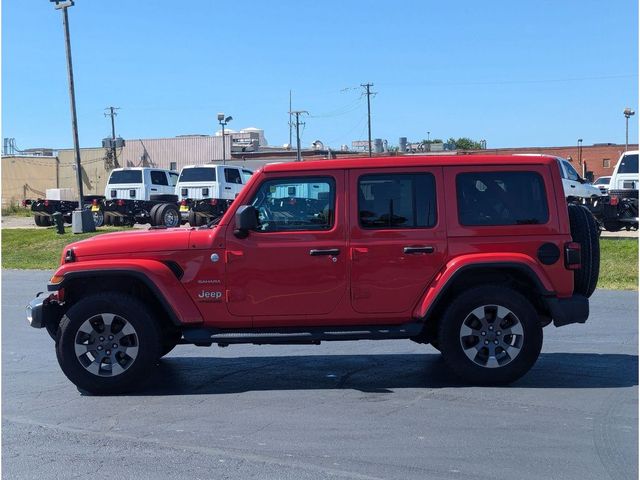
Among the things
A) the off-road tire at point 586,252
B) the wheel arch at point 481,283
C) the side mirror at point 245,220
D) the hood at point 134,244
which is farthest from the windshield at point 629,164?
the hood at point 134,244

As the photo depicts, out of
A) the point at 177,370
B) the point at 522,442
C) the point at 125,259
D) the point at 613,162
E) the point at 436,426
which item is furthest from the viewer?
the point at 613,162

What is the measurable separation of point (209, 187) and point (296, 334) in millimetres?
21428

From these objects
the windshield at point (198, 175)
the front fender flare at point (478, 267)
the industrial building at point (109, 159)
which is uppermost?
the industrial building at point (109, 159)

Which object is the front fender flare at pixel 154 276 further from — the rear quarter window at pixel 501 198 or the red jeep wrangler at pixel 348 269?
the rear quarter window at pixel 501 198

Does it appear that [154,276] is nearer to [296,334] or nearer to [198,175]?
[296,334]

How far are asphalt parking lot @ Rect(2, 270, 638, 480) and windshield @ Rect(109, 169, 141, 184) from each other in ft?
72.7

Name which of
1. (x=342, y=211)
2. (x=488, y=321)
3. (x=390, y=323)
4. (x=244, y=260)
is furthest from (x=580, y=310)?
(x=244, y=260)

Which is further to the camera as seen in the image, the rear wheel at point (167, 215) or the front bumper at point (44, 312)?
the rear wheel at point (167, 215)

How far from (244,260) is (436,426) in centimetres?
218

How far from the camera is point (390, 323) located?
23.4 feet

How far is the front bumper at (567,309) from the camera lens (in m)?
6.98

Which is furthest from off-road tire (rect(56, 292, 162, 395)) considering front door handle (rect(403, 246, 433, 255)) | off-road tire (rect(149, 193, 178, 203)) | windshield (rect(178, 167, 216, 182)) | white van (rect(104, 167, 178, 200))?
white van (rect(104, 167, 178, 200))

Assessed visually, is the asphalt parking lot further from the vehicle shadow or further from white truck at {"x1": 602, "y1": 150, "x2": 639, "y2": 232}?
white truck at {"x1": 602, "y1": 150, "x2": 639, "y2": 232}

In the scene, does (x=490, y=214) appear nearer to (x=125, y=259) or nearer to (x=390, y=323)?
(x=390, y=323)
